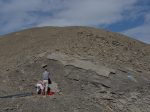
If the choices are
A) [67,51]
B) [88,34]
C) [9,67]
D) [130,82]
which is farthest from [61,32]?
[130,82]

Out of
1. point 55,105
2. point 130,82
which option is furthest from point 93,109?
point 130,82

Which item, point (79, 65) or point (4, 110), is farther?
point (79, 65)

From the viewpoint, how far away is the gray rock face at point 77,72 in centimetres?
1938

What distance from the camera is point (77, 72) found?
80.4ft

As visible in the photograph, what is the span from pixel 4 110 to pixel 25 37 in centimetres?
1371

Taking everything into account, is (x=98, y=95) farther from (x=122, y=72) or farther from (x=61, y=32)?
(x=61, y=32)

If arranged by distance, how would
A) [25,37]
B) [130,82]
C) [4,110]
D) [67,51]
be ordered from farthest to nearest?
[25,37], [67,51], [130,82], [4,110]

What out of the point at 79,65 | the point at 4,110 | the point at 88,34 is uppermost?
the point at 88,34

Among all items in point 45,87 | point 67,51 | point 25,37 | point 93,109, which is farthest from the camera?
point 25,37

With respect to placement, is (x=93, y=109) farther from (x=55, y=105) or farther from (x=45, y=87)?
(x=45, y=87)

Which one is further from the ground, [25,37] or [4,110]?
[25,37]

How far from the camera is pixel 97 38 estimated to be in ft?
95.0

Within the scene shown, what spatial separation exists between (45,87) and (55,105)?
9.84ft

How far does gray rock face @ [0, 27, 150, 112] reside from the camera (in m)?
19.4
